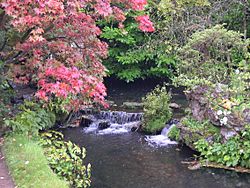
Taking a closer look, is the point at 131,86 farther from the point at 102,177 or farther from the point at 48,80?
the point at 48,80

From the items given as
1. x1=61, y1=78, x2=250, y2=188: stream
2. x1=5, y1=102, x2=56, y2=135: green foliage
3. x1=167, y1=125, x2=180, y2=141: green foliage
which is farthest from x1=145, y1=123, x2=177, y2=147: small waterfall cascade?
x1=5, y1=102, x2=56, y2=135: green foliage

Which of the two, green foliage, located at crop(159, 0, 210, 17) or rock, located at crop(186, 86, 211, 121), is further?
green foliage, located at crop(159, 0, 210, 17)

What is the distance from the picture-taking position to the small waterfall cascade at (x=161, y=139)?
11364mm

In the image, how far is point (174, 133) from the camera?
1172 centimetres

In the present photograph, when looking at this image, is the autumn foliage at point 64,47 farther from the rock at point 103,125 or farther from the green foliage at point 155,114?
the rock at point 103,125

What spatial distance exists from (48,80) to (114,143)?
15.4ft

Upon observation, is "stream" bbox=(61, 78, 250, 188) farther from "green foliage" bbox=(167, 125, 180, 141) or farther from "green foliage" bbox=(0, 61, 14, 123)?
"green foliage" bbox=(0, 61, 14, 123)

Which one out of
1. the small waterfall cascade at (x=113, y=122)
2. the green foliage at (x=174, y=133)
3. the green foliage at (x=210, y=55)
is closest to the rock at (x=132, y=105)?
the small waterfall cascade at (x=113, y=122)

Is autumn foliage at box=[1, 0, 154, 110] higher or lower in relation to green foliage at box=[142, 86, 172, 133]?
higher

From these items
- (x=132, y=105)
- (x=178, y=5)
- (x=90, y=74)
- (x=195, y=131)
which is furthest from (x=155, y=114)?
(x=178, y=5)

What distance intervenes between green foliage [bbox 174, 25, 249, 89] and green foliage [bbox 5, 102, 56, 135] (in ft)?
14.0

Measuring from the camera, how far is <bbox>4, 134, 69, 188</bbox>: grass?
20.2 ft

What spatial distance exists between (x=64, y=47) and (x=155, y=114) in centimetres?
531

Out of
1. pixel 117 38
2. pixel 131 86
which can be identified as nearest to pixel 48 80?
pixel 117 38
